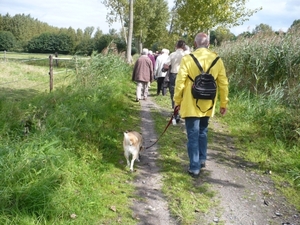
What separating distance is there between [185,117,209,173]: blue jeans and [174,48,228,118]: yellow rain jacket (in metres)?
0.14

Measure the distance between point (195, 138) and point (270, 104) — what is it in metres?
3.60

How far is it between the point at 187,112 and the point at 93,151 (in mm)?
1750

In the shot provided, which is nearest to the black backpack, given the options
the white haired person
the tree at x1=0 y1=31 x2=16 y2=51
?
the white haired person

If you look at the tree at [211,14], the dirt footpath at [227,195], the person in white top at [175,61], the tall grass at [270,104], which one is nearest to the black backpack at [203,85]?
the dirt footpath at [227,195]

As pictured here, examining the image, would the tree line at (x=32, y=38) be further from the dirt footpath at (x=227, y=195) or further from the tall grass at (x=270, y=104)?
the dirt footpath at (x=227, y=195)

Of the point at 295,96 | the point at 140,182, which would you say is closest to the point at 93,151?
the point at 140,182

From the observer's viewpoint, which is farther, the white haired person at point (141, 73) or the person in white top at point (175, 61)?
the white haired person at point (141, 73)

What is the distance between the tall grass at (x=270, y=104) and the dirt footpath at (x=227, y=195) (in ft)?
1.08

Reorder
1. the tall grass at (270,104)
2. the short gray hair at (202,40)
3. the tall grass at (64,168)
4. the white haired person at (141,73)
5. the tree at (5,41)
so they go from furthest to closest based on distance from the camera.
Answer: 1. the tree at (5,41)
2. the white haired person at (141,73)
3. the tall grass at (270,104)
4. the short gray hair at (202,40)
5. the tall grass at (64,168)

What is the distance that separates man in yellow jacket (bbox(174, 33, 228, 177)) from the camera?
4062mm

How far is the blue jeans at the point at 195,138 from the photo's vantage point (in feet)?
13.9

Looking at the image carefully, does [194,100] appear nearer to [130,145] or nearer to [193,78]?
[193,78]

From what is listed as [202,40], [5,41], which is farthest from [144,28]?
[5,41]

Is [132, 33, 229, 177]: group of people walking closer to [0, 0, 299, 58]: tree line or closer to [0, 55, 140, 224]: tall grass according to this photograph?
[0, 55, 140, 224]: tall grass
